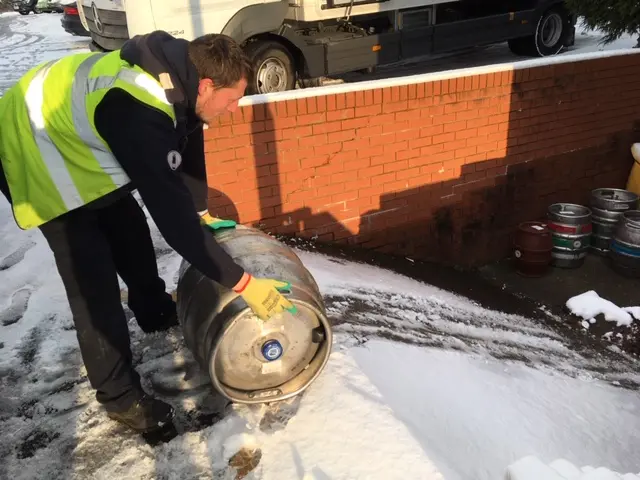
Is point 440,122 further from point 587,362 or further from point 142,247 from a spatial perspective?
point 142,247

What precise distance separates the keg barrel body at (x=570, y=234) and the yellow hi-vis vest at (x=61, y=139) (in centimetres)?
468

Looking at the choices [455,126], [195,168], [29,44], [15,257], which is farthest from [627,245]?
[29,44]

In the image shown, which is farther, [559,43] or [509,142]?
[559,43]

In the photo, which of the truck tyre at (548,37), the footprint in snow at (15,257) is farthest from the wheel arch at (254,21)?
the truck tyre at (548,37)

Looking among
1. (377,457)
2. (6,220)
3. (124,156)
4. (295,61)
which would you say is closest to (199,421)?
(377,457)

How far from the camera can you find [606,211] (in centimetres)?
574

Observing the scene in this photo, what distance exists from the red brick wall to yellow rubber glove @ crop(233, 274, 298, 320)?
2140mm

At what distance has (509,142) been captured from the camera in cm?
544

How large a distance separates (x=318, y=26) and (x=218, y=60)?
18.5 feet

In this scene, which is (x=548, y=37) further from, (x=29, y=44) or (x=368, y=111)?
(x=29, y=44)

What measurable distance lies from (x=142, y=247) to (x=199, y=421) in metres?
0.86

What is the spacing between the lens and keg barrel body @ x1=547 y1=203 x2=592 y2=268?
5.48 m

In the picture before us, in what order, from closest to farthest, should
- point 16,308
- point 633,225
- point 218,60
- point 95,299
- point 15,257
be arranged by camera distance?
point 218,60, point 95,299, point 16,308, point 15,257, point 633,225

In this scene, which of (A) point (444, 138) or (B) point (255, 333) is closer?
(B) point (255, 333)
